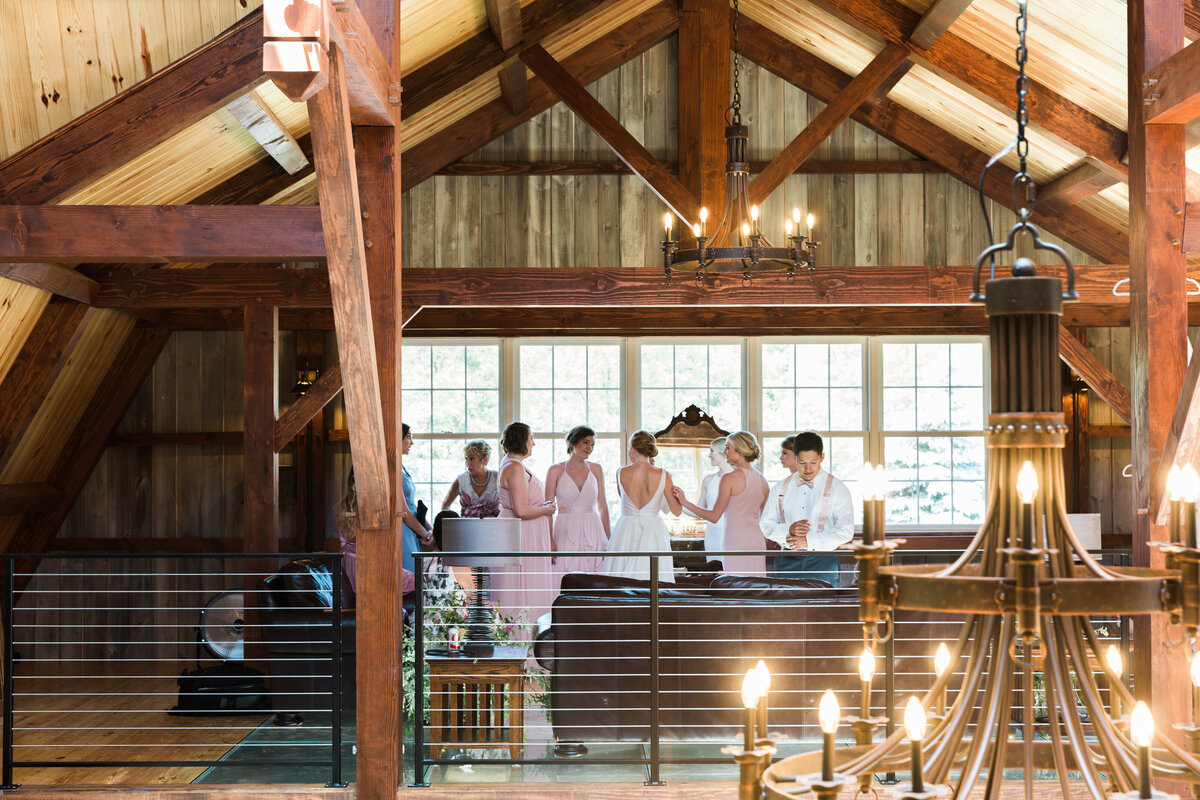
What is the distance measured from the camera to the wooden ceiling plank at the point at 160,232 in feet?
13.6

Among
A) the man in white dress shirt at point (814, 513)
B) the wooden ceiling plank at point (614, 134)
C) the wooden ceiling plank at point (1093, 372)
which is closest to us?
the man in white dress shirt at point (814, 513)

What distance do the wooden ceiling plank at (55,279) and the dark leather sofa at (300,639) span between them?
195cm

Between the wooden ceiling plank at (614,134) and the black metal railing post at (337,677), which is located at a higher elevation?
the wooden ceiling plank at (614,134)

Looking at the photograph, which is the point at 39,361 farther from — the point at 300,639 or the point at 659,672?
the point at 659,672

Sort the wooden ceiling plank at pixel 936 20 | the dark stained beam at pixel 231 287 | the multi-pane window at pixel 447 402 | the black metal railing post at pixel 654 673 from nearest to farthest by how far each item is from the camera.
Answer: the black metal railing post at pixel 654 673
the wooden ceiling plank at pixel 936 20
the dark stained beam at pixel 231 287
the multi-pane window at pixel 447 402

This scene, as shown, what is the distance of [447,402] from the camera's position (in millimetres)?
9547

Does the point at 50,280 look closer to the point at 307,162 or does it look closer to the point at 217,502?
the point at 307,162

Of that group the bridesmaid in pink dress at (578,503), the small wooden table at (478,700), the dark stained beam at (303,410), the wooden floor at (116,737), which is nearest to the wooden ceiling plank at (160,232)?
the wooden floor at (116,737)

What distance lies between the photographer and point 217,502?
9.20 m

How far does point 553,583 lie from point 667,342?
3.01 meters

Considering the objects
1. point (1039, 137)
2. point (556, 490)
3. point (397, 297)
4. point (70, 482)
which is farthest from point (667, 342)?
point (397, 297)

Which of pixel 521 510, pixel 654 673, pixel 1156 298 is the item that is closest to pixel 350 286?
pixel 654 673

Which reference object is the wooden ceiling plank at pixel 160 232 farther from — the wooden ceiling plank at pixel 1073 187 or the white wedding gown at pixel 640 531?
the wooden ceiling plank at pixel 1073 187

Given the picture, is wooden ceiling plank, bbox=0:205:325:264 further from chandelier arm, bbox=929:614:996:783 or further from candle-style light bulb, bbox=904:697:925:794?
candle-style light bulb, bbox=904:697:925:794
